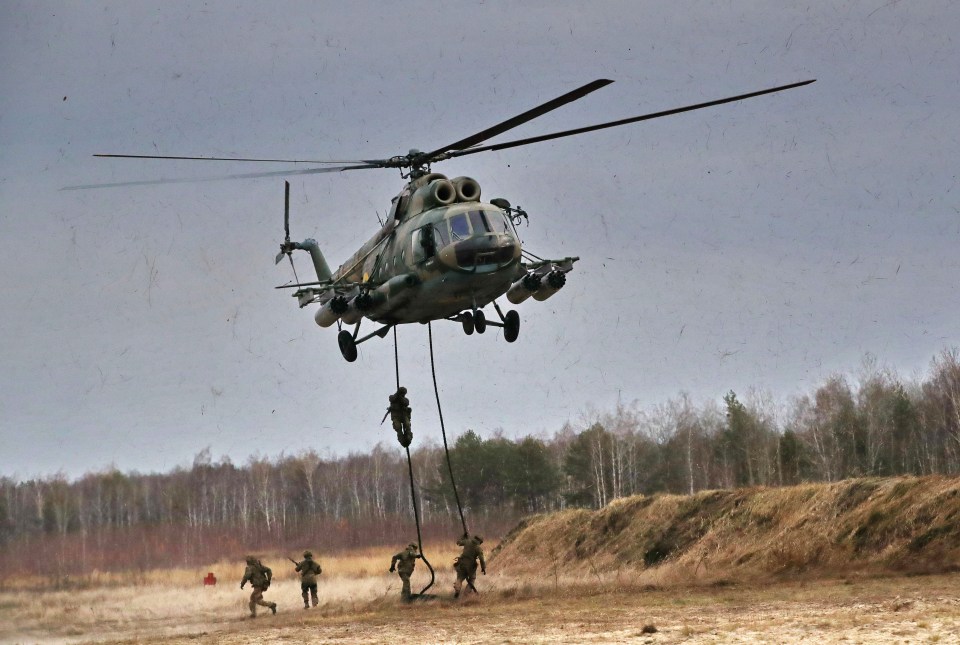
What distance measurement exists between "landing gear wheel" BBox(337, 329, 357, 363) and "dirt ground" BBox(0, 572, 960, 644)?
497 cm

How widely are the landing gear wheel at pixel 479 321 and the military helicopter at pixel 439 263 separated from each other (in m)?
0.02

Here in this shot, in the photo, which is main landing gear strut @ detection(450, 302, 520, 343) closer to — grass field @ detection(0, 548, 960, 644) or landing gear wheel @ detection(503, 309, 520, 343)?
landing gear wheel @ detection(503, 309, 520, 343)

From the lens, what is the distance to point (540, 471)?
4716 cm

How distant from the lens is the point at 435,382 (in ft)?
74.2

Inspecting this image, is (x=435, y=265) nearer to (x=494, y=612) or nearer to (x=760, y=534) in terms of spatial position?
(x=494, y=612)

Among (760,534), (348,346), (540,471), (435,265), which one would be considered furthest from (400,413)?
(540,471)

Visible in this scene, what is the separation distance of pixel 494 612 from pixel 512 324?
5608mm

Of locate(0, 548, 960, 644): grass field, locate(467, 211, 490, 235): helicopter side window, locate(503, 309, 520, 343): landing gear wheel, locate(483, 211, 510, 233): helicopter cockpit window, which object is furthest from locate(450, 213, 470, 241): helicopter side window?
locate(0, 548, 960, 644): grass field

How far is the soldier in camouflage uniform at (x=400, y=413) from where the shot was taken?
2333cm

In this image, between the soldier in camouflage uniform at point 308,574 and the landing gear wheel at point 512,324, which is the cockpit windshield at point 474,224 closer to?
the landing gear wheel at point 512,324

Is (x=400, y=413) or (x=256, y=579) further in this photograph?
(x=256, y=579)

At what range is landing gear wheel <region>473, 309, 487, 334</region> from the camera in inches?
878

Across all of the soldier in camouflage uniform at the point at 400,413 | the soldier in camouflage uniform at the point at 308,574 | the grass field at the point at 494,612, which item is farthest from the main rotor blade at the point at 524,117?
the soldier in camouflage uniform at the point at 308,574

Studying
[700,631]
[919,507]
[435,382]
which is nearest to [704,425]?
[919,507]
